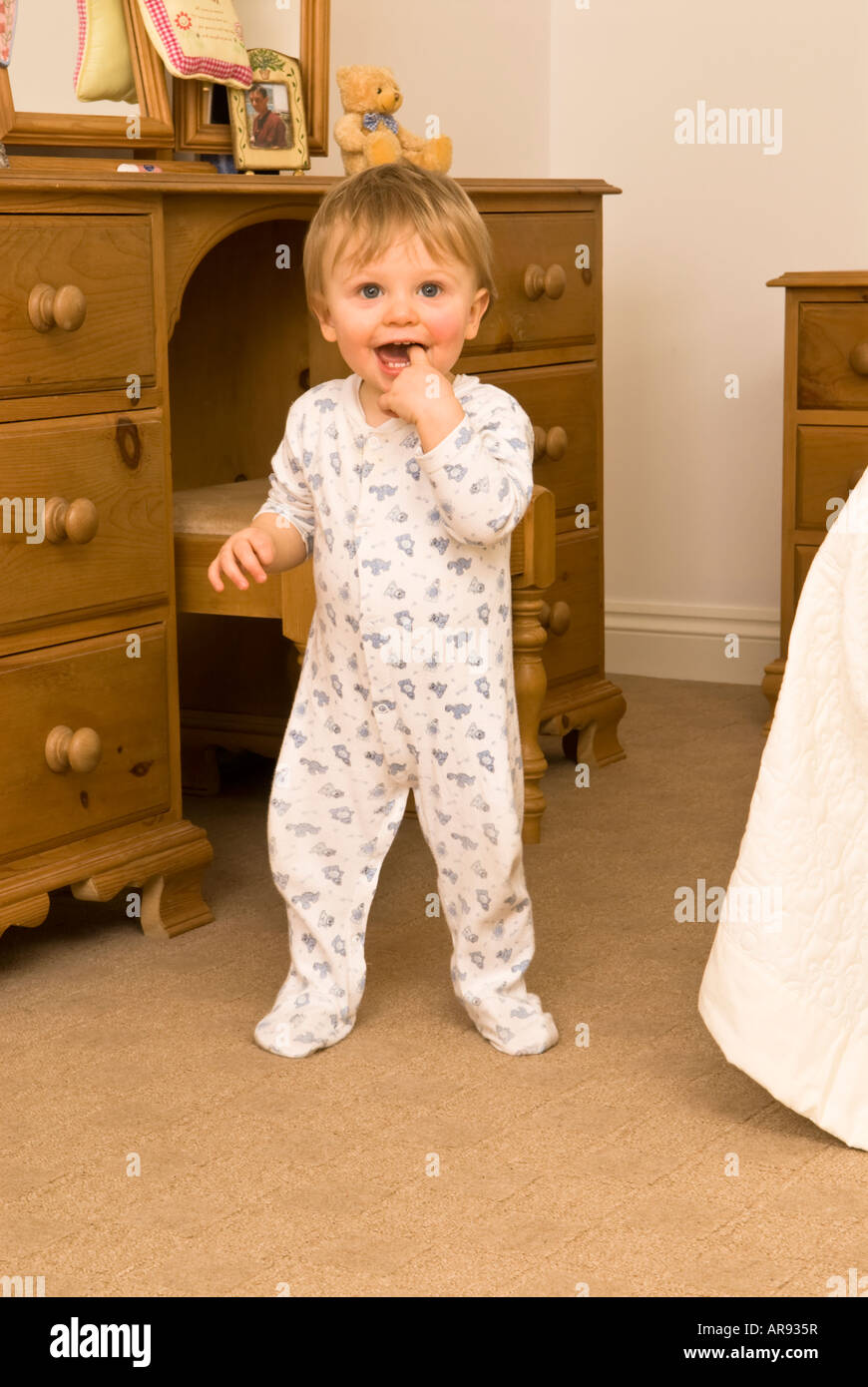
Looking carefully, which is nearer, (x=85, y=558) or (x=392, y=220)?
(x=392, y=220)

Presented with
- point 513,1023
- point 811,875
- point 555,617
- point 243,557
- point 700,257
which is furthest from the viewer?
point 700,257

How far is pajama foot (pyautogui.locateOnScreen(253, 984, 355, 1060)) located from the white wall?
185cm

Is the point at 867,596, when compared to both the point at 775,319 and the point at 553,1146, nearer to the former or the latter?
the point at 553,1146

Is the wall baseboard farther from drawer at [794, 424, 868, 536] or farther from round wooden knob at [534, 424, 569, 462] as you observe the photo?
round wooden knob at [534, 424, 569, 462]

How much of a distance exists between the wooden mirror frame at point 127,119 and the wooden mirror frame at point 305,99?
3cm

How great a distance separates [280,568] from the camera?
5.16 feet

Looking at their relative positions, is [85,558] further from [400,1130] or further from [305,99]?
[305,99]

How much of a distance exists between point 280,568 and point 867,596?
0.55 m

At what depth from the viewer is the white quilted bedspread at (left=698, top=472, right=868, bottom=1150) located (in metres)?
1.35

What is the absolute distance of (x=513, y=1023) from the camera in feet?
5.20

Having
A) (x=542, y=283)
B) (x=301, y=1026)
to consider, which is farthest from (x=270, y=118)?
(x=301, y=1026)

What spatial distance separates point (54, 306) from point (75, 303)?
2 cm
